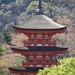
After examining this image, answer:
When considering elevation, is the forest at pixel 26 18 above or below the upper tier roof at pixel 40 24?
below

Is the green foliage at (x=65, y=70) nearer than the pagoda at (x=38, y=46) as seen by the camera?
Yes

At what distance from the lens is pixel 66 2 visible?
90.1 meters

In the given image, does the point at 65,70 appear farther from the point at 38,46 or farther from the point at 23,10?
the point at 23,10

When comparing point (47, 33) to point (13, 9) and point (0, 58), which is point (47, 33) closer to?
point (0, 58)

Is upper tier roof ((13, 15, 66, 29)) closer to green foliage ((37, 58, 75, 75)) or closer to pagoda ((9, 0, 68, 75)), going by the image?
pagoda ((9, 0, 68, 75))

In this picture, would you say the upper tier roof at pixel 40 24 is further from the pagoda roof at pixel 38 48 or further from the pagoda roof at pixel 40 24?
the pagoda roof at pixel 38 48

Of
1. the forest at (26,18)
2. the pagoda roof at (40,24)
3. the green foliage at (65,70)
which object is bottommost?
the forest at (26,18)

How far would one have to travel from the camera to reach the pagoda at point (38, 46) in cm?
2636

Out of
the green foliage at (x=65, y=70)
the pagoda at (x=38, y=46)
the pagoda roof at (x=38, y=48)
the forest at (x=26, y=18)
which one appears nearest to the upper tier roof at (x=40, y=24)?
the pagoda at (x=38, y=46)

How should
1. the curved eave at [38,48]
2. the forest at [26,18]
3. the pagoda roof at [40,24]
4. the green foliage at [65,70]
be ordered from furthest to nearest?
the forest at [26,18], the pagoda roof at [40,24], the curved eave at [38,48], the green foliage at [65,70]

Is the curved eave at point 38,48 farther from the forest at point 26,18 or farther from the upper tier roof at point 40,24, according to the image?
the forest at point 26,18

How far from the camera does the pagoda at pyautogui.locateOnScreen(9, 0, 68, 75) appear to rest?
26.4m

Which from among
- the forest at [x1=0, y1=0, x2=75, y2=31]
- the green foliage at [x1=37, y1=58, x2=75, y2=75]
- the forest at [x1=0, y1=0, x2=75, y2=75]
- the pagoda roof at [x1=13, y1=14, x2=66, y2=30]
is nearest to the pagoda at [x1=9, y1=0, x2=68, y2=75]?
the pagoda roof at [x1=13, y1=14, x2=66, y2=30]

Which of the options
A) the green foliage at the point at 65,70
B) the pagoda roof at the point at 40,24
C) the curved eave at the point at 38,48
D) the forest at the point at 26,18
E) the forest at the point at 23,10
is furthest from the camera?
the forest at the point at 23,10
